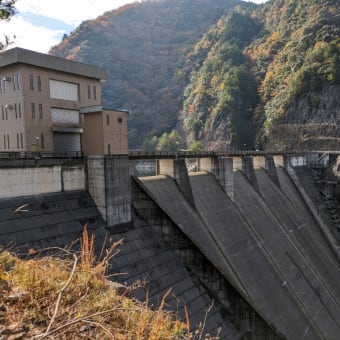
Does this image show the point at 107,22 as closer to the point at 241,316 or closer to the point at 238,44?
the point at 238,44

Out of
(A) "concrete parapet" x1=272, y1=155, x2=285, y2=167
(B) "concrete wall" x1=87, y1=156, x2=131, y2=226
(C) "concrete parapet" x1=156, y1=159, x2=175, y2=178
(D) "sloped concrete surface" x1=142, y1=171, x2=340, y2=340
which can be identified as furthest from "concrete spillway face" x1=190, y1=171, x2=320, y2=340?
(A) "concrete parapet" x1=272, y1=155, x2=285, y2=167

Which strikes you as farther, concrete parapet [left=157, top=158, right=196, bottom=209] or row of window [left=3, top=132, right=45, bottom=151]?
concrete parapet [left=157, top=158, right=196, bottom=209]

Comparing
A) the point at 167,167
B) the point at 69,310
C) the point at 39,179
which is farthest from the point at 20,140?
the point at 69,310

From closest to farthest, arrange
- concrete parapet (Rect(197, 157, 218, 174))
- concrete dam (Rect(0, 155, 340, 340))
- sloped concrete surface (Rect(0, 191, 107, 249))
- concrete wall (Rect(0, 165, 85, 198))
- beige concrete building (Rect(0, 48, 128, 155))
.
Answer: sloped concrete surface (Rect(0, 191, 107, 249))
concrete wall (Rect(0, 165, 85, 198))
concrete dam (Rect(0, 155, 340, 340))
beige concrete building (Rect(0, 48, 128, 155))
concrete parapet (Rect(197, 157, 218, 174))

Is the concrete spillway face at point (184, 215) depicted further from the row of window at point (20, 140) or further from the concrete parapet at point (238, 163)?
the concrete parapet at point (238, 163)

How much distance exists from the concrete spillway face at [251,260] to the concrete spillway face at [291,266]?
0.17 meters

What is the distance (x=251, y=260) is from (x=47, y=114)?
39.5ft

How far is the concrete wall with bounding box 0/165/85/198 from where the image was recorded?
879cm

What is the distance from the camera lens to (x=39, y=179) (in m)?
9.59

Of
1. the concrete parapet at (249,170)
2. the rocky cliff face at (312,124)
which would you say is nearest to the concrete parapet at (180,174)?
the concrete parapet at (249,170)

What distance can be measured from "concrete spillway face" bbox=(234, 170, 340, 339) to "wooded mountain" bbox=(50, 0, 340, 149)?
29177 millimetres

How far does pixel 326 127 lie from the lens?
45062 millimetres

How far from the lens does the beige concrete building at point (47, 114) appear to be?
12.6m

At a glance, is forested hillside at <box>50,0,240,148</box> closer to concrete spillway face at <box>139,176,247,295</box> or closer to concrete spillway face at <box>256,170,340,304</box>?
concrete spillway face at <box>256,170,340,304</box>
